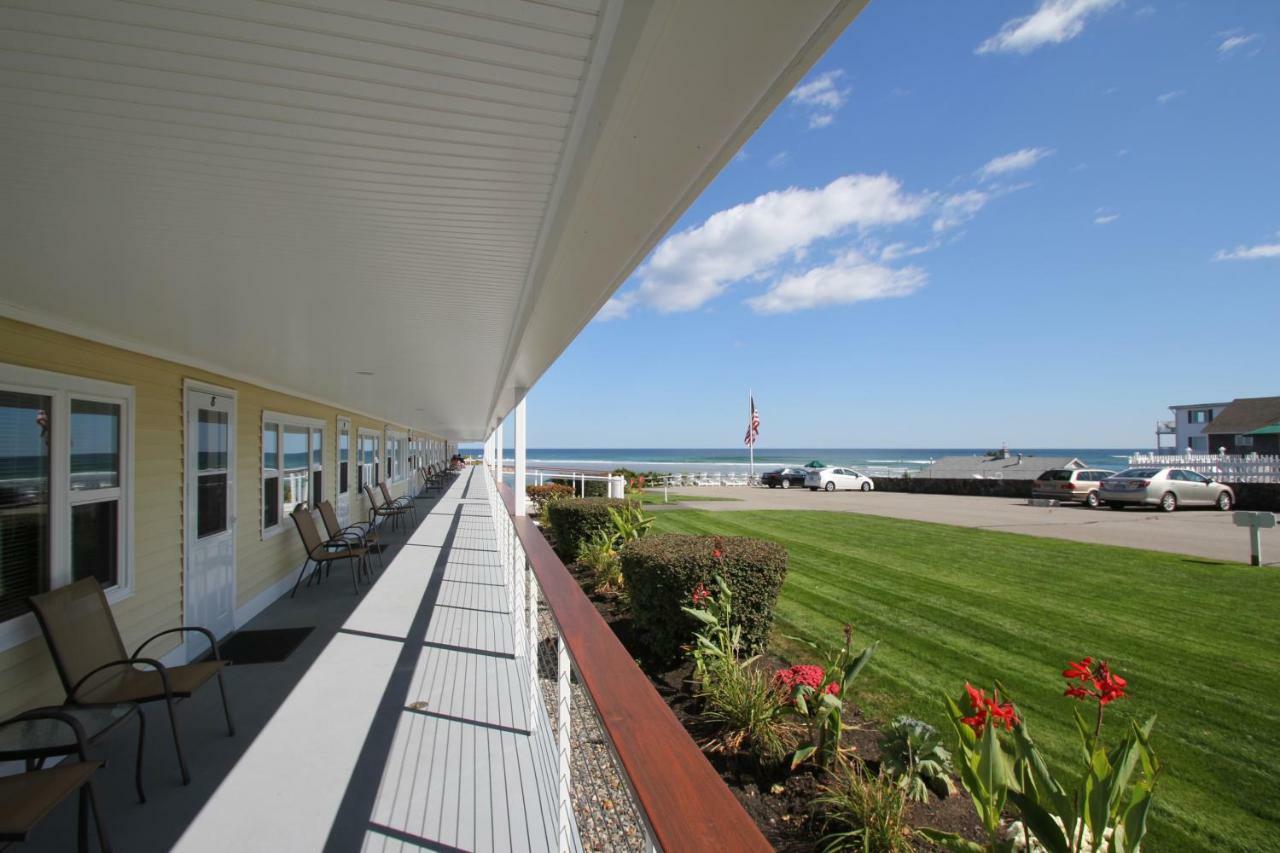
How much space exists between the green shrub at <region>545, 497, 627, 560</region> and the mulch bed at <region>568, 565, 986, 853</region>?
411cm

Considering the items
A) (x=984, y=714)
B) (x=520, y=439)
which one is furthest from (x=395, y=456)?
(x=984, y=714)

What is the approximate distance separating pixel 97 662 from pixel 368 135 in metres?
3.58

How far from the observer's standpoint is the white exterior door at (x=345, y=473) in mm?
9812

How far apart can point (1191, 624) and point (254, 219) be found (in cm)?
745

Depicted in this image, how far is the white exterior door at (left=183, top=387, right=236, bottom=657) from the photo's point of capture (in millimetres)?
4844

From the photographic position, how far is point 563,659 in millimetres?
2217

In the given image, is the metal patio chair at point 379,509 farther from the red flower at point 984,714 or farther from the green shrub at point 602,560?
the red flower at point 984,714

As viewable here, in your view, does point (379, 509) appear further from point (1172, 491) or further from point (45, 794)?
point (1172, 491)

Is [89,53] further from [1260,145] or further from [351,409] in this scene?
[1260,145]

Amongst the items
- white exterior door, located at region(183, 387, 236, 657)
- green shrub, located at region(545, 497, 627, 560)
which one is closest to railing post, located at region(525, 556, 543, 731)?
white exterior door, located at region(183, 387, 236, 657)

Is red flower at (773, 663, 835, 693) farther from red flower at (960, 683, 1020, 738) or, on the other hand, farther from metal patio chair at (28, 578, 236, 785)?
metal patio chair at (28, 578, 236, 785)

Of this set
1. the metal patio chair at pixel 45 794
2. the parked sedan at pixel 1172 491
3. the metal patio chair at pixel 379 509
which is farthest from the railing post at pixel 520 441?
the parked sedan at pixel 1172 491

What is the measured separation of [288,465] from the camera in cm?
741

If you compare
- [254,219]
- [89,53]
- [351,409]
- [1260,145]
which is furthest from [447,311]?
[1260,145]
